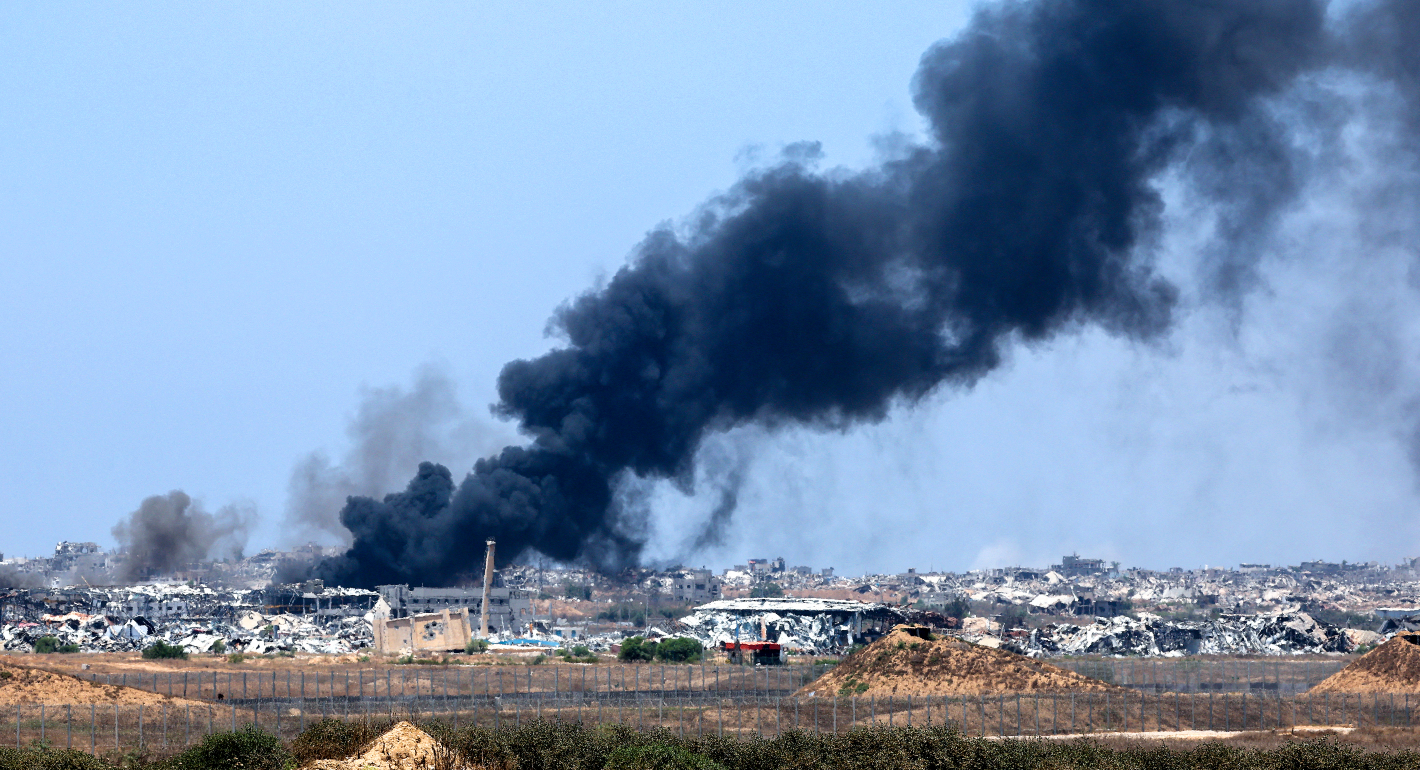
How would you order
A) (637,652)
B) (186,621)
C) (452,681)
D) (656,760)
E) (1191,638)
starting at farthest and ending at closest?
(186,621) → (1191,638) → (637,652) → (452,681) → (656,760)

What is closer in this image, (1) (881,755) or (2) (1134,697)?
(1) (881,755)

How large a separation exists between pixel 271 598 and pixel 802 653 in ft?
256

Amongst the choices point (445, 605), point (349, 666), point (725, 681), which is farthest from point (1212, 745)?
point (445, 605)

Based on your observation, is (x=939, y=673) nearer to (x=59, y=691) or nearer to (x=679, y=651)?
(x=679, y=651)

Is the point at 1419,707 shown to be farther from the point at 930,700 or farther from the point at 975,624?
the point at 975,624

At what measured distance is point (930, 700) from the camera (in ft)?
233

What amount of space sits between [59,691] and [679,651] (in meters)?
65.4

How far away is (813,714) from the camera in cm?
6906

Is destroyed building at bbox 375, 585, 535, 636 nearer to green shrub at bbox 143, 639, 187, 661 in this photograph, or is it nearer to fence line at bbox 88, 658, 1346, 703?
green shrub at bbox 143, 639, 187, 661

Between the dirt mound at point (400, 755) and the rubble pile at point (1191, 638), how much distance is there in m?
119

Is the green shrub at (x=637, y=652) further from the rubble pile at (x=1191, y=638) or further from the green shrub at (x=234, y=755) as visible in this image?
the green shrub at (x=234, y=755)

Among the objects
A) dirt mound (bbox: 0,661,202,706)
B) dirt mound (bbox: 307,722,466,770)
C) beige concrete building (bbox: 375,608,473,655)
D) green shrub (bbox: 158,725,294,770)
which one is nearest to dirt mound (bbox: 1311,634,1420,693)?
dirt mound (bbox: 307,722,466,770)

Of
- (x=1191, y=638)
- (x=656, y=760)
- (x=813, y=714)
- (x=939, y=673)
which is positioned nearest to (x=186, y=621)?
(x=939, y=673)

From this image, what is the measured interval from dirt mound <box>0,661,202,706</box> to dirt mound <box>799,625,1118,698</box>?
39.6 metres
